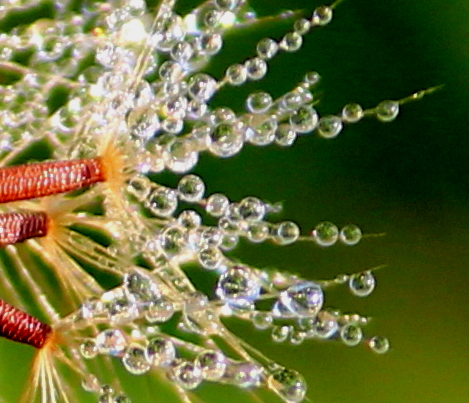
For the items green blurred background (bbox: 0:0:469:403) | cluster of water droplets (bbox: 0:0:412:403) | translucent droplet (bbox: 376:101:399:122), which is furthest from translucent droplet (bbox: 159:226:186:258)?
green blurred background (bbox: 0:0:469:403)

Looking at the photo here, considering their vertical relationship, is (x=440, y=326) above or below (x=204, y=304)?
below

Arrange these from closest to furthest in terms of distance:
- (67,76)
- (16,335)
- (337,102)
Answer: (16,335) < (67,76) < (337,102)

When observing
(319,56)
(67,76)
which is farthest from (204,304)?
(319,56)

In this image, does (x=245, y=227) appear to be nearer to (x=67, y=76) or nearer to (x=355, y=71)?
(x=67, y=76)

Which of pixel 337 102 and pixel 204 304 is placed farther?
pixel 337 102

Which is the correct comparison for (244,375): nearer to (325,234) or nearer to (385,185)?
(325,234)

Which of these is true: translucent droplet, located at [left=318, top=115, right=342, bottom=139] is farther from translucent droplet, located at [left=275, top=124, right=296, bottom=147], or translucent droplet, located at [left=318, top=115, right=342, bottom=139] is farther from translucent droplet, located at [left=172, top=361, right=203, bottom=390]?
translucent droplet, located at [left=172, top=361, right=203, bottom=390]
